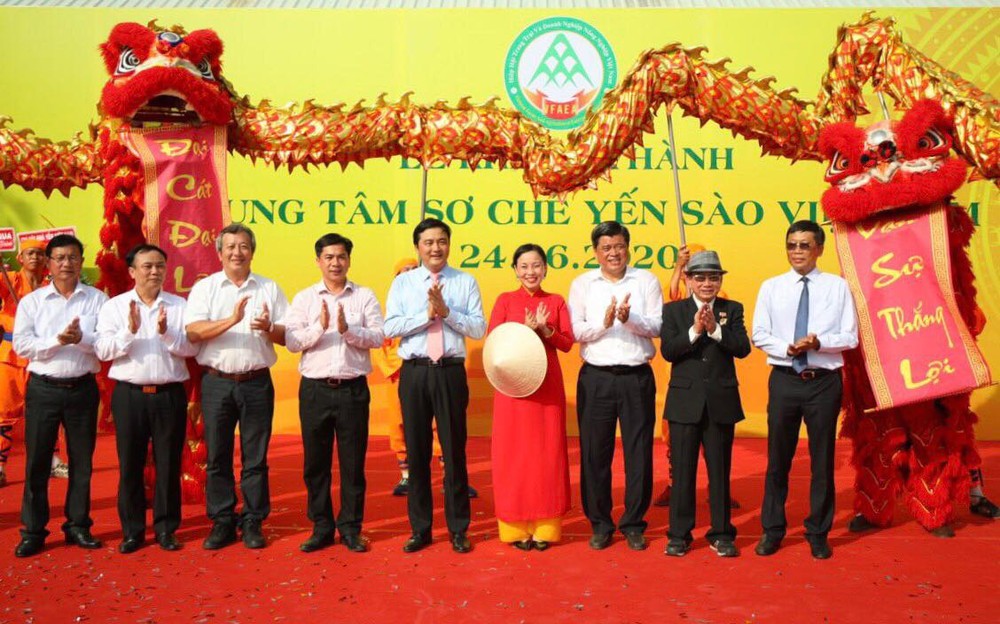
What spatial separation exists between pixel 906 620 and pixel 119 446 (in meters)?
3.21

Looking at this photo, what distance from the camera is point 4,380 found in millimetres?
5863

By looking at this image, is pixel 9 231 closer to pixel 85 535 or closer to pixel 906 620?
pixel 85 535

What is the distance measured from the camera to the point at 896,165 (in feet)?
14.0

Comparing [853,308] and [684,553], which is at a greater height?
[853,308]

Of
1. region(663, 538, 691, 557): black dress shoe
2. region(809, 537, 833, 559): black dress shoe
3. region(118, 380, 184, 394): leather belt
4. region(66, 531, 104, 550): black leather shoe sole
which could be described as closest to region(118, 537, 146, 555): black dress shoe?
region(66, 531, 104, 550): black leather shoe sole

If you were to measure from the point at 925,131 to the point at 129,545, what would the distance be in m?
4.03

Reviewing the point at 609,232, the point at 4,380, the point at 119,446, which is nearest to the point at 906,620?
the point at 609,232

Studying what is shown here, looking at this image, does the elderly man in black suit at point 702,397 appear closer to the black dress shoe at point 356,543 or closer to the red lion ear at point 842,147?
the red lion ear at point 842,147

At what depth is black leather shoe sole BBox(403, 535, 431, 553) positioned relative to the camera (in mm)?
A: 4023

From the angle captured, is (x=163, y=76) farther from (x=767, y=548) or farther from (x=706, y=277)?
(x=767, y=548)

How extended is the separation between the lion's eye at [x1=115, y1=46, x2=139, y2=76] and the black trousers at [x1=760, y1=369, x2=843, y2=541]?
137 inches

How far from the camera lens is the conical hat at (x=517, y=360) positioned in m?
4.00

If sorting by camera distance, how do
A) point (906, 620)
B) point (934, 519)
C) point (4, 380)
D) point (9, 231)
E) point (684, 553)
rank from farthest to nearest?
point (9, 231) < point (4, 380) < point (934, 519) < point (684, 553) < point (906, 620)

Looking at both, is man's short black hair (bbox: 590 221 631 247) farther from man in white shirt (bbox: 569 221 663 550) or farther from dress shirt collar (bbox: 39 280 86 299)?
dress shirt collar (bbox: 39 280 86 299)
